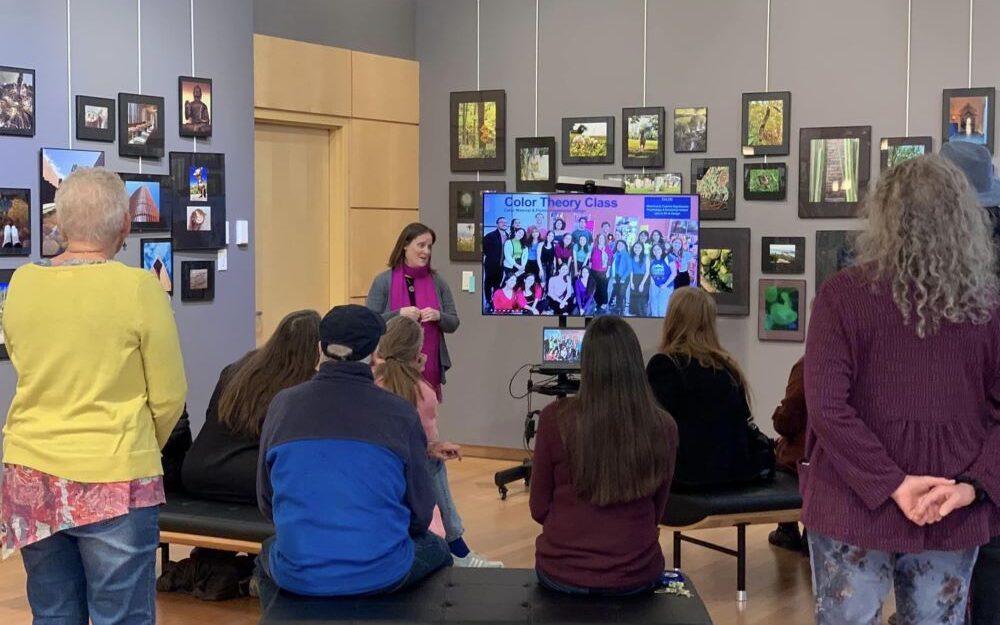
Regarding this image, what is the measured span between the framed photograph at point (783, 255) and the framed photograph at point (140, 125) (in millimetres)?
3500

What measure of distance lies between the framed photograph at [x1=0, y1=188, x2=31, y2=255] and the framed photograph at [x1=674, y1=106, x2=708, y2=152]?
3767 mm

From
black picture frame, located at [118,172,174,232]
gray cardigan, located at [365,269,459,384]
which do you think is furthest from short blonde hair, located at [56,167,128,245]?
gray cardigan, located at [365,269,459,384]

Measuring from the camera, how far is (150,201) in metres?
6.42

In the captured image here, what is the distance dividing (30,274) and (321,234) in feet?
16.7

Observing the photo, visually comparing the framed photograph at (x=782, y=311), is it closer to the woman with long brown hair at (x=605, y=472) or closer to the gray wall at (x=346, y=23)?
the gray wall at (x=346, y=23)

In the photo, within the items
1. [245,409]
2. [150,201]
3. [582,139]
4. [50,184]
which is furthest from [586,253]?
[50,184]

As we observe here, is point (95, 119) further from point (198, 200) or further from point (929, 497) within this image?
point (929, 497)

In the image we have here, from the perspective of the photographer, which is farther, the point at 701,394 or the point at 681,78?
the point at 681,78

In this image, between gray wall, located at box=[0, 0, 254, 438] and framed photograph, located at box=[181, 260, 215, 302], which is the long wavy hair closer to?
gray wall, located at box=[0, 0, 254, 438]

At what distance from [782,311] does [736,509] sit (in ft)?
8.62

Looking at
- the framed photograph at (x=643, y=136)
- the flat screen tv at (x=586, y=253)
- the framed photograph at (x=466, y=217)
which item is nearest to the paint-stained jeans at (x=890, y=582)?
the flat screen tv at (x=586, y=253)

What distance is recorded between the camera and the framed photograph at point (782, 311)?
709 centimetres

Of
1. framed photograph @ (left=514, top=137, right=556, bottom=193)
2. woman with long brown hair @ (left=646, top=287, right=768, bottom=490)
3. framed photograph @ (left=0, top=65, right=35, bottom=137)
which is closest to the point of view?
woman with long brown hair @ (left=646, top=287, right=768, bottom=490)

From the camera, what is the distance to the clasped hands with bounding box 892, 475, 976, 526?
8.33ft
